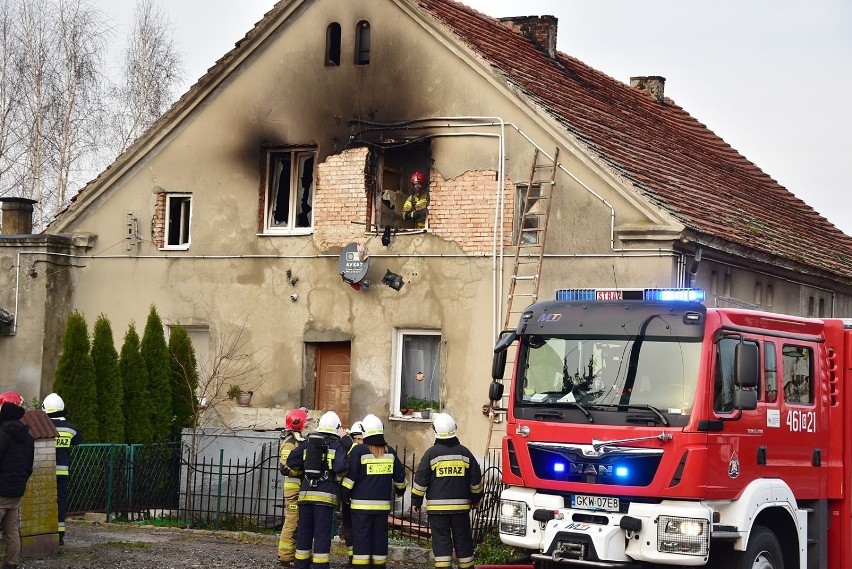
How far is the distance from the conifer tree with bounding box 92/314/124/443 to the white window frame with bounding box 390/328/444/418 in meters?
3.93

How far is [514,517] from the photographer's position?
1105 cm

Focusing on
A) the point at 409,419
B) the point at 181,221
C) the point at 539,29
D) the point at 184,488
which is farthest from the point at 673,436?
the point at 539,29

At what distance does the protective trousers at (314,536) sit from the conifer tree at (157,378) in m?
6.75

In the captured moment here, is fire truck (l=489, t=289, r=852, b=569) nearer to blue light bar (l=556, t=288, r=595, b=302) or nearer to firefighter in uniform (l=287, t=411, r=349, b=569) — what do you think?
blue light bar (l=556, t=288, r=595, b=302)

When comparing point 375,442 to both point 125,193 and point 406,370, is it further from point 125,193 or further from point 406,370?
point 125,193

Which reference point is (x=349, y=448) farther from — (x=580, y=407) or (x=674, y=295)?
(x=674, y=295)

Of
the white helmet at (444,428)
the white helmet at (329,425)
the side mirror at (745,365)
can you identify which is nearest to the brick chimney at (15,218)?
the white helmet at (329,425)

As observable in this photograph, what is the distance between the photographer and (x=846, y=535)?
1165 cm

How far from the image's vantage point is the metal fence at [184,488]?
16.8m

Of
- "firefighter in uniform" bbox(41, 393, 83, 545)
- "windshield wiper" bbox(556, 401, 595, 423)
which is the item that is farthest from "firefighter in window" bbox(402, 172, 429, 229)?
"windshield wiper" bbox(556, 401, 595, 423)

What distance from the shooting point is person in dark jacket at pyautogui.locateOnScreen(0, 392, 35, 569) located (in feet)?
40.6

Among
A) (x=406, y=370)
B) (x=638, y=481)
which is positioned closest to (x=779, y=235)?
(x=406, y=370)

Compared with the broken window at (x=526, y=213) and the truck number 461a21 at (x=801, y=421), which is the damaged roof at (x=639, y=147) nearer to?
the broken window at (x=526, y=213)

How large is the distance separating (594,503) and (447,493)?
6.66 ft
